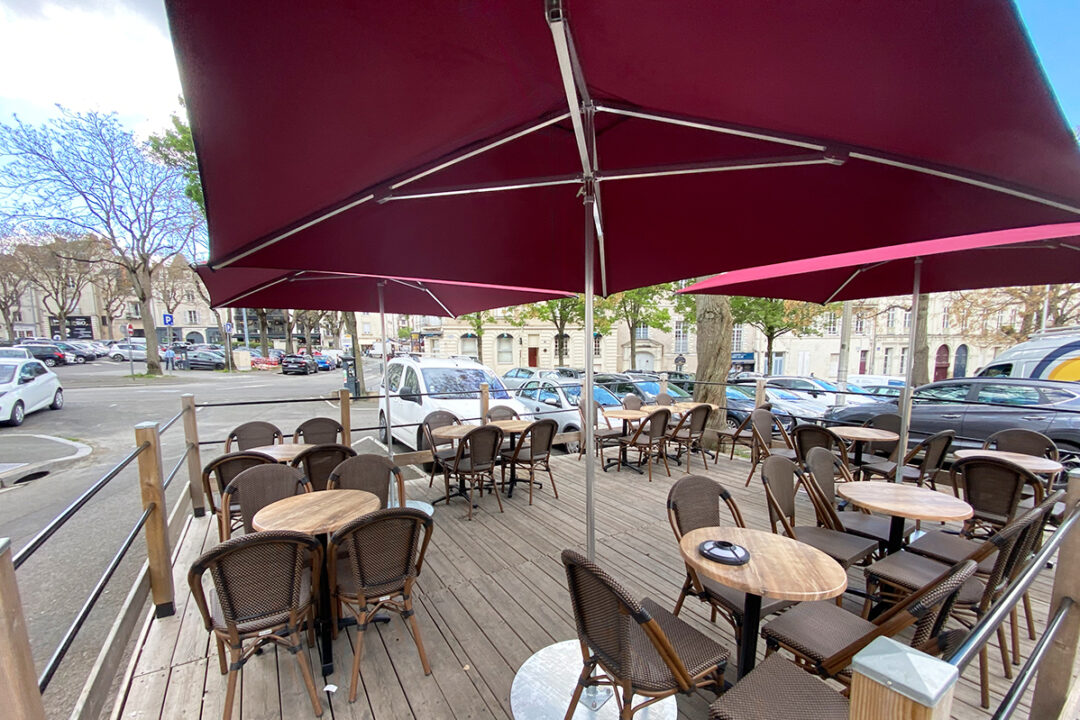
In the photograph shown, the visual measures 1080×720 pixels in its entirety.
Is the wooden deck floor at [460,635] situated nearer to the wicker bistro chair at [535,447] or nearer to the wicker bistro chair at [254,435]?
the wicker bistro chair at [535,447]

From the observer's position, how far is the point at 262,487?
305 centimetres

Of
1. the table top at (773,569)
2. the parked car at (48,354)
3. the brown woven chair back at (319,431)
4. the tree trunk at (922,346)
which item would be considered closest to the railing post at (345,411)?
the brown woven chair back at (319,431)

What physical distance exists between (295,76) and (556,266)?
6.95 feet

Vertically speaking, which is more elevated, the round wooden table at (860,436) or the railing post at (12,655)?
the railing post at (12,655)

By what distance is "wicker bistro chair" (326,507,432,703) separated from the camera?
7.09 feet

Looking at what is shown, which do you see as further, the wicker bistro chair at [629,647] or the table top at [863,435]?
the table top at [863,435]

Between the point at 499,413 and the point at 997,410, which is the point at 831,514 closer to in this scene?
the point at 499,413

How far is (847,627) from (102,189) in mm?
24426

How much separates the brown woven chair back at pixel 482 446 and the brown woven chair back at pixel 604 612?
268 centimetres

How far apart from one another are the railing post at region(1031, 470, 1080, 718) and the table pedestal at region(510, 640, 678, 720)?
4.66ft

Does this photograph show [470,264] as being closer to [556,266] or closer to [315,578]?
[556,266]

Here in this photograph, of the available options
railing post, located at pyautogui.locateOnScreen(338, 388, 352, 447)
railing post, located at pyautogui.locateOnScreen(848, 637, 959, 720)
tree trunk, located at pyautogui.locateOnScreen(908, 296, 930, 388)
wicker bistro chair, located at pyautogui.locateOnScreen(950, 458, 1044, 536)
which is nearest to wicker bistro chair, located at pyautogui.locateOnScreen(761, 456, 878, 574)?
wicker bistro chair, located at pyautogui.locateOnScreen(950, 458, 1044, 536)

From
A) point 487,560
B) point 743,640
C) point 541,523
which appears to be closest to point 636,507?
point 541,523

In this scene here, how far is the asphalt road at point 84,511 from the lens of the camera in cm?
307
